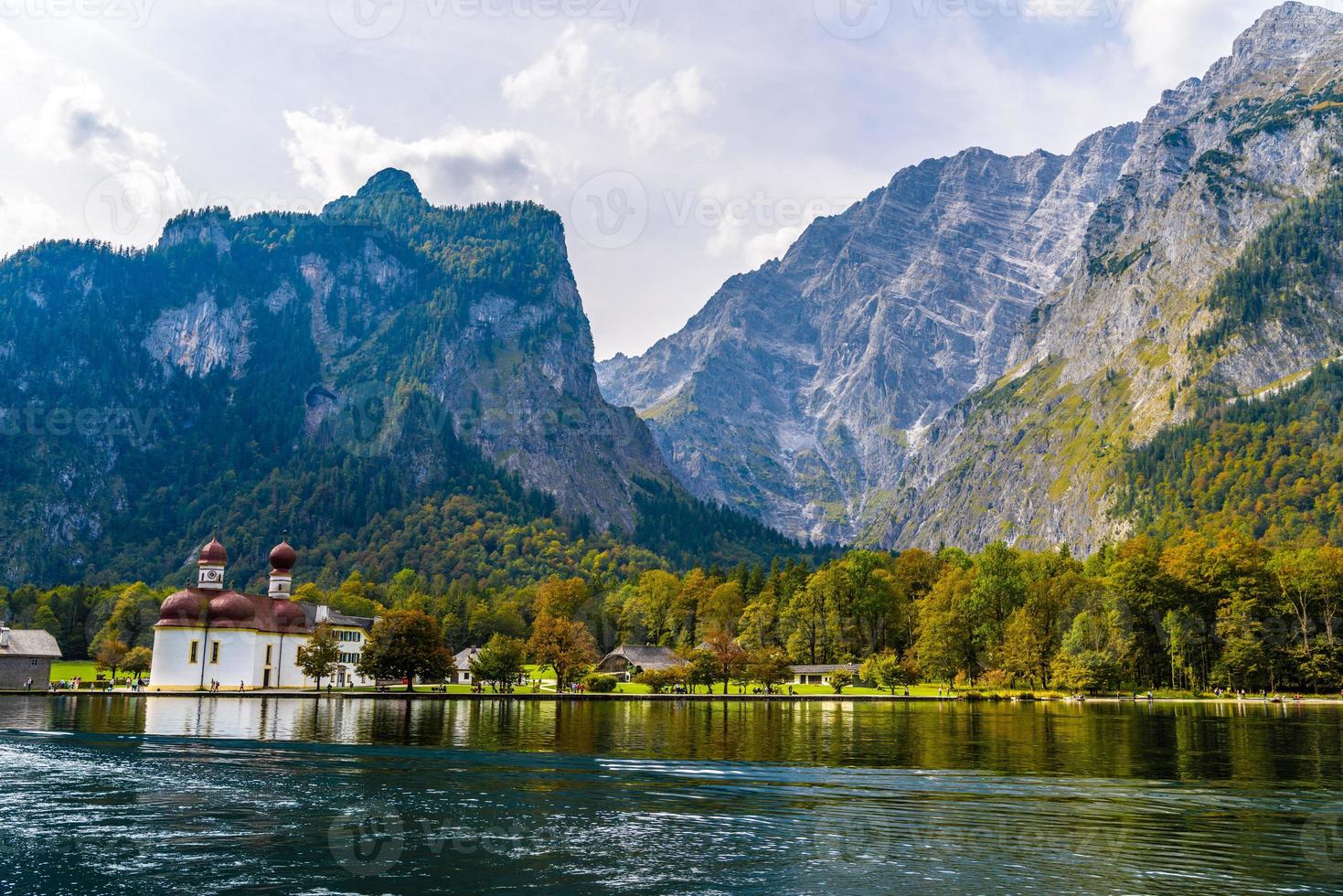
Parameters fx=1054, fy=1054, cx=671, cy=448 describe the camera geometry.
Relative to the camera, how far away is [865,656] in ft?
541

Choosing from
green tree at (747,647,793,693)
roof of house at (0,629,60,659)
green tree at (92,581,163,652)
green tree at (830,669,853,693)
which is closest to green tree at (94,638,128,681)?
green tree at (92,581,163,652)

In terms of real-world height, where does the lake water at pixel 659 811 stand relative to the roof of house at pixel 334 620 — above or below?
below

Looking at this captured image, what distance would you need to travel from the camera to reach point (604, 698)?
431 ft

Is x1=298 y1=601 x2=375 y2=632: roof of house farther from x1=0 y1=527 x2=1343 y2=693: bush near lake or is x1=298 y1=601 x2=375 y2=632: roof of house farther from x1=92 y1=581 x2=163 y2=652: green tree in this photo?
x1=92 y1=581 x2=163 y2=652: green tree

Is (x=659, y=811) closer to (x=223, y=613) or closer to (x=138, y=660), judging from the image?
(x=223, y=613)

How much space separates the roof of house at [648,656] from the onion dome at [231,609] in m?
56.4

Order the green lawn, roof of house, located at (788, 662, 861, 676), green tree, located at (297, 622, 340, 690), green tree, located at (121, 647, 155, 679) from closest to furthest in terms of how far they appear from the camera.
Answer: green tree, located at (297, 622, 340, 690)
green tree, located at (121, 647, 155, 679)
roof of house, located at (788, 662, 861, 676)
the green lawn

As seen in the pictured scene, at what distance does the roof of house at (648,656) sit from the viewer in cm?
16562

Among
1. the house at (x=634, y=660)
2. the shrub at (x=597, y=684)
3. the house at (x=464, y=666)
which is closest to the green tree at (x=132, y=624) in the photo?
the house at (x=464, y=666)

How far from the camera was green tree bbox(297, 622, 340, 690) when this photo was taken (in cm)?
13550

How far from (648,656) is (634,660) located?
2.27 metres

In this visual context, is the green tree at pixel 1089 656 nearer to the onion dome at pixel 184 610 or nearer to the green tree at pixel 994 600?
the green tree at pixel 994 600

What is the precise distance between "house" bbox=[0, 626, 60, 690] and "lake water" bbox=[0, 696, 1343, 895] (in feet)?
210

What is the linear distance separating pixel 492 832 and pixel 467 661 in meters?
137
